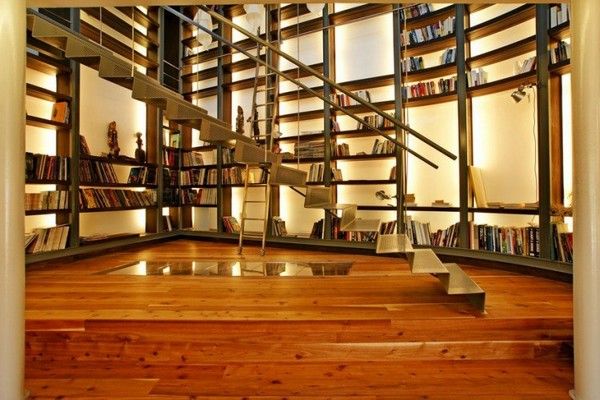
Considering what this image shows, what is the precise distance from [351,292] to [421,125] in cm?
267

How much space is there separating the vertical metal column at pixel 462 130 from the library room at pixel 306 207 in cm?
2

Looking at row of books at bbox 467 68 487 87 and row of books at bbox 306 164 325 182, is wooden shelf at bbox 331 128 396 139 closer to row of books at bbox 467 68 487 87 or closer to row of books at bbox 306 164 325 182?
row of books at bbox 306 164 325 182

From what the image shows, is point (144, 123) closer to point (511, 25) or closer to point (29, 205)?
point (29, 205)

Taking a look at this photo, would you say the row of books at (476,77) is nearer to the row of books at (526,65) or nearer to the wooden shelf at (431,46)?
the row of books at (526,65)

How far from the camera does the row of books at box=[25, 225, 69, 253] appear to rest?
10.7 ft

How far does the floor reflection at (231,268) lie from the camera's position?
287 cm

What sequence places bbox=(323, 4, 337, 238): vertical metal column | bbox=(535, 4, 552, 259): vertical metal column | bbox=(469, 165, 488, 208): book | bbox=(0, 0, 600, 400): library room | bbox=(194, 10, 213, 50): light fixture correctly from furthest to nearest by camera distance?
bbox=(194, 10, 213, 50): light fixture
bbox=(323, 4, 337, 238): vertical metal column
bbox=(469, 165, 488, 208): book
bbox=(535, 4, 552, 259): vertical metal column
bbox=(0, 0, 600, 400): library room

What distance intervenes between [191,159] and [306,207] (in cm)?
292

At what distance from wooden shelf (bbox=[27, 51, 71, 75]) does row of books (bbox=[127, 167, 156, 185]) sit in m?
1.46

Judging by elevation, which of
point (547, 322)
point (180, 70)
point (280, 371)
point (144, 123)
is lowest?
point (280, 371)

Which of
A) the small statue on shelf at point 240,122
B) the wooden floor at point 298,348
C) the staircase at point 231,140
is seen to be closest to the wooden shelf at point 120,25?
the small statue on shelf at point 240,122
